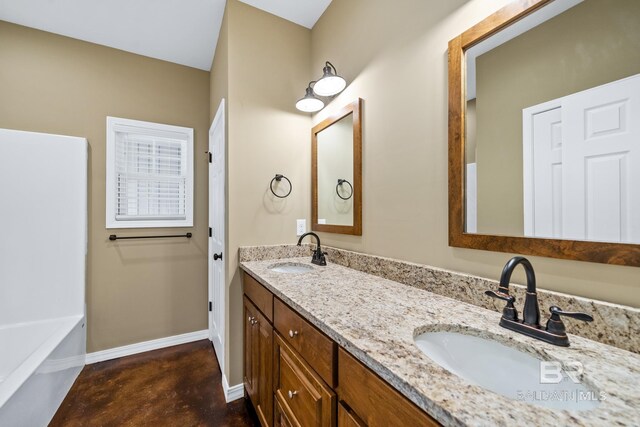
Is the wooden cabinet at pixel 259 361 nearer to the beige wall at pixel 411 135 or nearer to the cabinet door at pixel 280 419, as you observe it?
the cabinet door at pixel 280 419

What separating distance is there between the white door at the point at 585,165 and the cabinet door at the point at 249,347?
4.67ft

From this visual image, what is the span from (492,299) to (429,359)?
459mm

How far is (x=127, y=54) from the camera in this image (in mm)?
2410

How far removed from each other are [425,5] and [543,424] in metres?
1.50

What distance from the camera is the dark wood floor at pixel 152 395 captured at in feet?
5.26

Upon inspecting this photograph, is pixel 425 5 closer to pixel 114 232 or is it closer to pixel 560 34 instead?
pixel 560 34

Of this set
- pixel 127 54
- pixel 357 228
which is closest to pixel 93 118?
pixel 127 54

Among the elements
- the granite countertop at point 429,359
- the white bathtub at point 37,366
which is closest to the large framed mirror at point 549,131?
the granite countertop at point 429,359

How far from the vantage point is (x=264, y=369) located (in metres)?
1.33

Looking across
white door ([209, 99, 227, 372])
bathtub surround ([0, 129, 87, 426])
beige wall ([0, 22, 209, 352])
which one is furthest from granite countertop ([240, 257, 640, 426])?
bathtub surround ([0, 129, 87, 426])

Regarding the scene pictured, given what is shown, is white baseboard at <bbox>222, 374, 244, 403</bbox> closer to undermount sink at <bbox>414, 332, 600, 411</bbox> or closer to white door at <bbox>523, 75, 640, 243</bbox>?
undermount sink at <bbox>414, 332, 600, 411</bbox>

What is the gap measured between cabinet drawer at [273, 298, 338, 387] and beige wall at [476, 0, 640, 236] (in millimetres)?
710

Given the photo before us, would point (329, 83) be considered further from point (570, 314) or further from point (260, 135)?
point (570, 314)

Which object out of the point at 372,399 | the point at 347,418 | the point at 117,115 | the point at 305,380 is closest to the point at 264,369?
the point at 305,380
